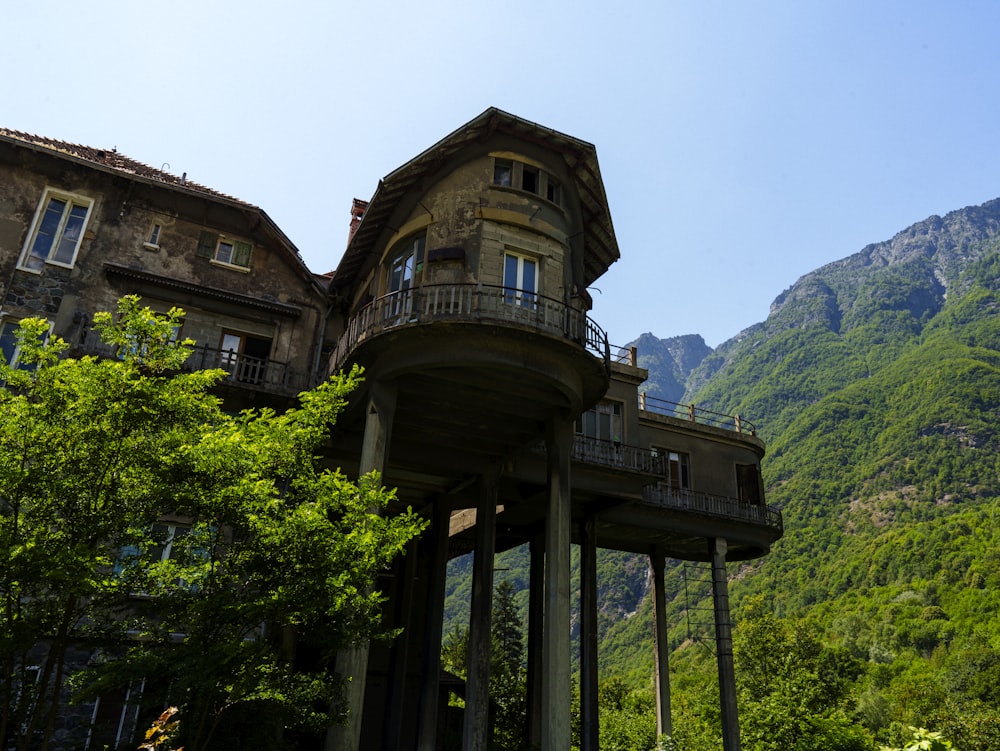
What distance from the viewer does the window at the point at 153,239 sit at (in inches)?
880

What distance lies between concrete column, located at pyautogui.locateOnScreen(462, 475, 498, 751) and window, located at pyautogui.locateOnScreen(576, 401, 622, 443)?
18.1 feet

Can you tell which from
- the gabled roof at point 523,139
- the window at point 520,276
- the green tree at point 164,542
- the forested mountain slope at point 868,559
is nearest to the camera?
the green tree at point 164,542

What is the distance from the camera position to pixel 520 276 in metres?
18.8

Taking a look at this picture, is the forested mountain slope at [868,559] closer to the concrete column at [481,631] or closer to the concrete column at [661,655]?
the concrete column at [661,655]

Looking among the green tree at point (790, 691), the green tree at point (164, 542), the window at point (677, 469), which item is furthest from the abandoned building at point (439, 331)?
the green tree at point (790, 691)

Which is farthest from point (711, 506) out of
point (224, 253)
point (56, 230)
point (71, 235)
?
point (56, 230)

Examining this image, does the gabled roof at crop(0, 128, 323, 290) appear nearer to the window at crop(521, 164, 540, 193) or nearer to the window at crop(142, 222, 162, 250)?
the window at crop(142, 222, 162, 250)

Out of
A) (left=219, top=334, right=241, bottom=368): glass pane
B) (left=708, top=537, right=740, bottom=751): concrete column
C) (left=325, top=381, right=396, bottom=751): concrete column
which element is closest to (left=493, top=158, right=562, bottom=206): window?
(left=325, top=381, right=396, bottom=751): concrete column

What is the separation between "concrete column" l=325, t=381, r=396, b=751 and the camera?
1438 cm

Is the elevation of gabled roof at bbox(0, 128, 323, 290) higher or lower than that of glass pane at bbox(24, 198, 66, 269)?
higher

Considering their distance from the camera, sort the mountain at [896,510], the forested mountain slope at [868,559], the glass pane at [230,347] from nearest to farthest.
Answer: the glass pane at [230,347], the forested mountain slope at [868,559], the mountain at [896,510]

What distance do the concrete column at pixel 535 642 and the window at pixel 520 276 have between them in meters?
12.2

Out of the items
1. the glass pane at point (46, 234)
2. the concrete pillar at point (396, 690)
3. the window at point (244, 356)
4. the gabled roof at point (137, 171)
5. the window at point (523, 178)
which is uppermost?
the gabled roof at point (137, 171)

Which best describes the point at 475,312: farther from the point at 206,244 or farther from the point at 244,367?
the point at 206,244
